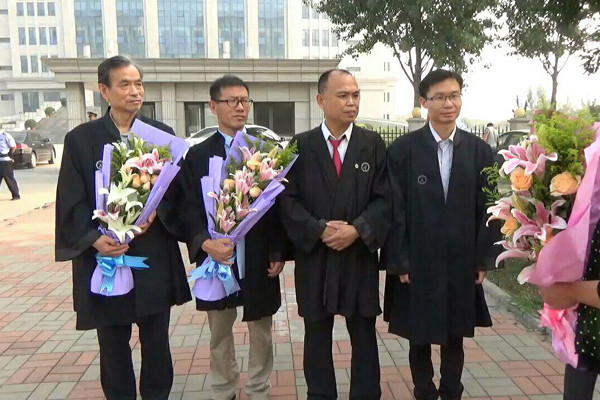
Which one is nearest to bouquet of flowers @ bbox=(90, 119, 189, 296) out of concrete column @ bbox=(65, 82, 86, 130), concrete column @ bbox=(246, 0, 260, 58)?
concrete column @ bbox=(65, 82, 86, 130)

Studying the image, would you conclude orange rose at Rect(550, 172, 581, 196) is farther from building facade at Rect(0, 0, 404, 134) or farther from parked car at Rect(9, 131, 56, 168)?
building facade at Rect(0, 0, 404, 134)

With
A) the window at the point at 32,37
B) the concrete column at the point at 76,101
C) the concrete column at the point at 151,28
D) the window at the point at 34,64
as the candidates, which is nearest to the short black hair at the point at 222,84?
the concrete column at the point at 76,101

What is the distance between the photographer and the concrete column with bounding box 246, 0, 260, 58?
55781mm

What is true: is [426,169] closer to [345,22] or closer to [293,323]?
[293,323]

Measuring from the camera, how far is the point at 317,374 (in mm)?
2904

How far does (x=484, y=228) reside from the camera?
2803 mm

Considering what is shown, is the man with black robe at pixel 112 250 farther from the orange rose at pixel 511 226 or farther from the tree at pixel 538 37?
the tree at pixel 538 37

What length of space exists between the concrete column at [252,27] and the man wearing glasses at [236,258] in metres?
55.2

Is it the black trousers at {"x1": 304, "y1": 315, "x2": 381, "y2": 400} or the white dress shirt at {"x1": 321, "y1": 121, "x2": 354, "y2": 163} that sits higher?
the white dress shirt at {"x1": 321, "y1": 121, "x2": 354, "y2": 163}

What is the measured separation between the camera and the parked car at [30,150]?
61.8 feet

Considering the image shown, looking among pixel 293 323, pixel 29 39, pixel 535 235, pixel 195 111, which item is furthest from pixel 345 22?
pixel 29 39

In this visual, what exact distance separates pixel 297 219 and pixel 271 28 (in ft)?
190

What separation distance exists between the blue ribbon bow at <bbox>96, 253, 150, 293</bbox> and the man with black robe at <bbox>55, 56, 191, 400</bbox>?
4 centimetres

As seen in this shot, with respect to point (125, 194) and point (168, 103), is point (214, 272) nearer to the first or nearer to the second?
point (125, 194)
